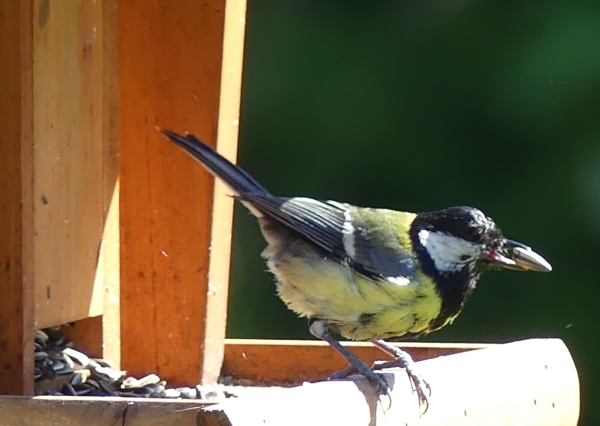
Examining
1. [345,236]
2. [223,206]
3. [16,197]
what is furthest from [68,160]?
[345,236]

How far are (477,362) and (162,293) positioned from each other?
66cm

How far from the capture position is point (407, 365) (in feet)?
6.06

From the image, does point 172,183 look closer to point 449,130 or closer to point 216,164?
point 216,164

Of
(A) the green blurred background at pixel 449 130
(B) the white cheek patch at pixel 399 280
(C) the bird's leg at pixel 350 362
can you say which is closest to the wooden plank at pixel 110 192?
(C) the bird's leg at pixel 350 362

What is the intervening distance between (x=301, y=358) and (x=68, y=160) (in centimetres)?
61

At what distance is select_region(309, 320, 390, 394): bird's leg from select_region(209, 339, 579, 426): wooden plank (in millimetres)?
19

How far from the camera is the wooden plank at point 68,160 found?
1883 millimetres

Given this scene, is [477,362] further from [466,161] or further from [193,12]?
[466,161]

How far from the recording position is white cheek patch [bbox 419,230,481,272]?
6.84ft

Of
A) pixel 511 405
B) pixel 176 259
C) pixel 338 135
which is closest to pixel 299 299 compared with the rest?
pixel 176 259

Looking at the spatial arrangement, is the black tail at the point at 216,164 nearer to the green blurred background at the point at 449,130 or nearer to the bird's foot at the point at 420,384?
the bird's foot at the point at 420,384

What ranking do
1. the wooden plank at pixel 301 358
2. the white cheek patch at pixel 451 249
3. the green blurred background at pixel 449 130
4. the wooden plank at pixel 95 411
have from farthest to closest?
the green blurred background at pixel 449 130 → the wooden plank at pixel 301 358 → the white cheek patch at pixel 451 249 → the wooden plank at pixel 95 411

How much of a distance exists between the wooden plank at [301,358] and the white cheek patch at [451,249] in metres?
0.21

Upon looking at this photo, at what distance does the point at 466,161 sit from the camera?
3.62 m
